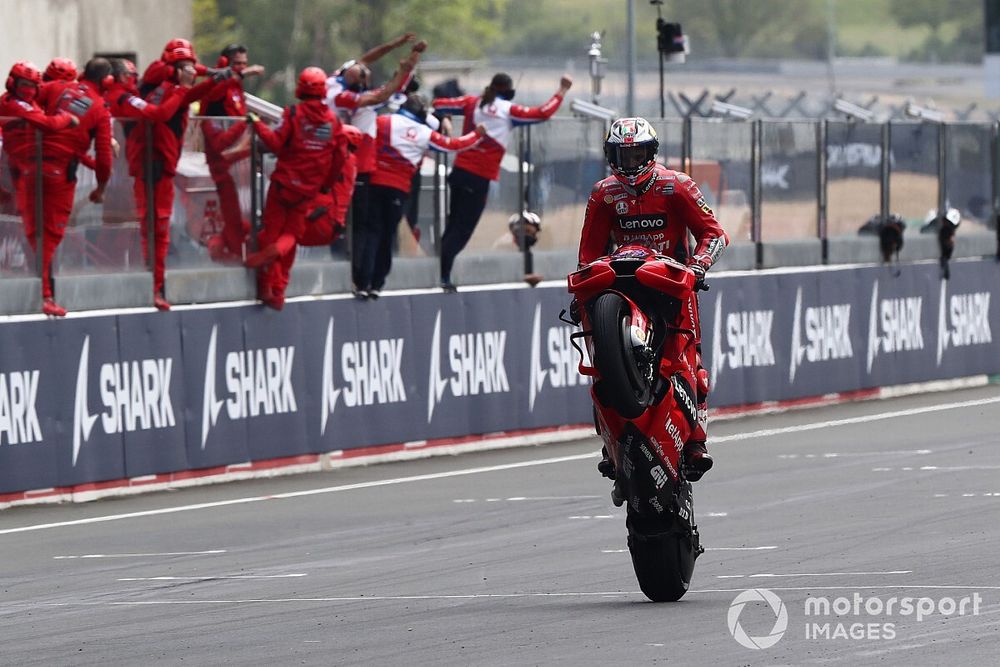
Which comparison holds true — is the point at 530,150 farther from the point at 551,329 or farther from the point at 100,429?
the point at 100,429

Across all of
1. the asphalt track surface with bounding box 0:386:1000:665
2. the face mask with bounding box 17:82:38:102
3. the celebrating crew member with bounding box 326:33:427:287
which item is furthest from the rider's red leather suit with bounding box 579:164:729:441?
the celebrating crew member with bounding box 326:33:427:287

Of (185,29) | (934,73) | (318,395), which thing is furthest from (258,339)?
(934,73)

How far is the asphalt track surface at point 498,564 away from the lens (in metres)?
8.77

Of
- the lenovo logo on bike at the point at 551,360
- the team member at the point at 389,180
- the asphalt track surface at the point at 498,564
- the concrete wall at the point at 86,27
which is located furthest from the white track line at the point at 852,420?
the concrete wall at the point at 86,27

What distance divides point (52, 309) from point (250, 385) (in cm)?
192

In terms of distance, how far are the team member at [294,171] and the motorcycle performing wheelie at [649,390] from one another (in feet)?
22.1

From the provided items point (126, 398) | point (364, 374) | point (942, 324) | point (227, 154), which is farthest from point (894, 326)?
point (126, 398)

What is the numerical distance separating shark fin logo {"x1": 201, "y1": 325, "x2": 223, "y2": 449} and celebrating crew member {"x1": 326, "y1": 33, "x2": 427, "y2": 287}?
1.99m

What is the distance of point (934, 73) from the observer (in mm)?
90250

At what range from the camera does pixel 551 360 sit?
19594mm

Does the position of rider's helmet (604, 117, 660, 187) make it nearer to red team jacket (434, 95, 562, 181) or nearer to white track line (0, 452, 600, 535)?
white track line (0, 452, 600, 535)

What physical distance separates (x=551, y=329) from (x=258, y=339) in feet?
12.2

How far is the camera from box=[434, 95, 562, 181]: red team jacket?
18.9 metres

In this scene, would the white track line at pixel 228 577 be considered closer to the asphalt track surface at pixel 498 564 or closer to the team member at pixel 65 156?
the asphalt track surface at pixel 498 564
